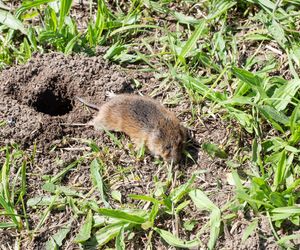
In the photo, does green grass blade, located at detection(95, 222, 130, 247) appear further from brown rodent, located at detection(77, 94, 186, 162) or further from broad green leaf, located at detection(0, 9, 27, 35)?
broad green leaf, located at detection(0, 9, 27, 35)

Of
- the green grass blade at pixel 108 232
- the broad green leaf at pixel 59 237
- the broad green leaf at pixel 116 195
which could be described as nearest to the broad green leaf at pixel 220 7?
the broad green leaf at pixel 116 195

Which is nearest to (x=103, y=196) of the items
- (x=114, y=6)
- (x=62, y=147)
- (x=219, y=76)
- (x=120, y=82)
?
(x=62, y=147)

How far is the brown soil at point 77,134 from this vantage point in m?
4.74

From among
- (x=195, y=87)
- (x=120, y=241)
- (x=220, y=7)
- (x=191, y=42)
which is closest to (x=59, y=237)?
(x=120, y=241)

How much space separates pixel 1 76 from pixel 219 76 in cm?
187

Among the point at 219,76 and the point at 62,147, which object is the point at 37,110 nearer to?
the point at 62,147

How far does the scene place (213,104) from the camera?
5.23m

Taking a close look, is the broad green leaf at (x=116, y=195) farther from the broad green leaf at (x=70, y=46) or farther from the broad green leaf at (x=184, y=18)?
the broad green leaf at (x=184, y=18)

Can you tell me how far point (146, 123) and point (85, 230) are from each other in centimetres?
101

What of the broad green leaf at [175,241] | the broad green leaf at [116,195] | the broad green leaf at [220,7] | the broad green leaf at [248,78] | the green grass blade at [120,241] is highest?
the broad green leaf at [220,7]

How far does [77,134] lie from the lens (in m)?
5.13

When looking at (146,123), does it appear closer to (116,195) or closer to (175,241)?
(116,195)

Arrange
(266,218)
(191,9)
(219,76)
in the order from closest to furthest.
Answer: (266,218) → (219,76) → (191,9)

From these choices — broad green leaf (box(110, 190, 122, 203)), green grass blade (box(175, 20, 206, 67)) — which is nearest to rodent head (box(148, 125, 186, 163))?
broad green leaf (box(110, 190, 122, 203))
